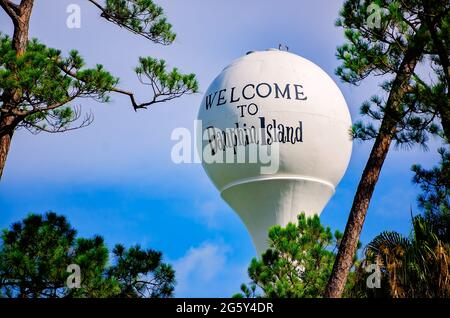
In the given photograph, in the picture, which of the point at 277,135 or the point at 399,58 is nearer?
the point at 399,58

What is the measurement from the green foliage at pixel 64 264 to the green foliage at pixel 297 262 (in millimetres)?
2773

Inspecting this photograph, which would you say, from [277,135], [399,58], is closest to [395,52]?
[399,58]

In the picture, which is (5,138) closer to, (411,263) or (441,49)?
(441,49)

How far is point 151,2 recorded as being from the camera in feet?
40.1

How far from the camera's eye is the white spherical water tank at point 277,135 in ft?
56.7

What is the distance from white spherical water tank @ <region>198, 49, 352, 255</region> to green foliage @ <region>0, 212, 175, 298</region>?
7.02m

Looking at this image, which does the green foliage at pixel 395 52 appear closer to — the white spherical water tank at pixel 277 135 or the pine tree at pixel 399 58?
the pine tree at pixel 399 58

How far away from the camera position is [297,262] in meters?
13.6

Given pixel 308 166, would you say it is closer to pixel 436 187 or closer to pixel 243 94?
pixel 243 94

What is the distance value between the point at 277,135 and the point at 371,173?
576 centimetres

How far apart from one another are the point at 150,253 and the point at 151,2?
389cm

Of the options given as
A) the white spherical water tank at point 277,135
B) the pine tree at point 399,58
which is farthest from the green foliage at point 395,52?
the white spherical water tank at point 277,135
